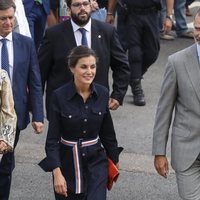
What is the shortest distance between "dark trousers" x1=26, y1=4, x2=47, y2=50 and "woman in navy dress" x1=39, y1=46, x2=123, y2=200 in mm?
3950

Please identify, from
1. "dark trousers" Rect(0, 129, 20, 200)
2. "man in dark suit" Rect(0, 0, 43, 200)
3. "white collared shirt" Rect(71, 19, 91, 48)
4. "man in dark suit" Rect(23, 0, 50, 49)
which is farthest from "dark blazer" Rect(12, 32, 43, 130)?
"man in dark suit" Rect(23, 0, 50, 49)

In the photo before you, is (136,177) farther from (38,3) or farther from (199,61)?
(38,3)

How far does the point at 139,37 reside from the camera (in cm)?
887

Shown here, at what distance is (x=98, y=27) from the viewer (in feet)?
20.4

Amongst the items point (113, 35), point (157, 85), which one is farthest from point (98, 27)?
point (157, 85)

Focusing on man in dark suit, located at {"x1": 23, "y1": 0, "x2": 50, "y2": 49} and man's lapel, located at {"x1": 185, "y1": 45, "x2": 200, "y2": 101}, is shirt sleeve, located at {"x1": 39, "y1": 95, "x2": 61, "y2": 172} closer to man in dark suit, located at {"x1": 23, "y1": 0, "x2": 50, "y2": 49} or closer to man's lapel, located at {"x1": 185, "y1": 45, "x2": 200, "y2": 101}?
man's lapel, located at {"x1": 185, "y1": 45, "x2": 200, "y2": 101}

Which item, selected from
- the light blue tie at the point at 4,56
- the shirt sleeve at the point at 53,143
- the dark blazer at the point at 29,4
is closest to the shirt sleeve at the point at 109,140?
the shirt sleeve at the point at 53,143

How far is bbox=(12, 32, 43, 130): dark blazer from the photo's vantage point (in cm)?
578

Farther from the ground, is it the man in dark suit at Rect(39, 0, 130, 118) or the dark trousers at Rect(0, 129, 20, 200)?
the man in dark suit at Rect(39, 0, 130, 118)

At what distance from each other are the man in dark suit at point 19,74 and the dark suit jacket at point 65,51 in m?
0.32

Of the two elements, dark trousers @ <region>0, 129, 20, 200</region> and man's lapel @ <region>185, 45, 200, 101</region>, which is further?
dark trousers @ <region>0, 129, 20, 200</region>

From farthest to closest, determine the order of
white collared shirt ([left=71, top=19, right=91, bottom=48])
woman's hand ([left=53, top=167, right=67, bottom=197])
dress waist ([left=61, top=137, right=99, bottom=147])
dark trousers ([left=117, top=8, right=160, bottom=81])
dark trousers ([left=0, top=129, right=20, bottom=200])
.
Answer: dark trousers ([left=117, top=8, right=160, bottom=81]), white collared shirt ([left=71, top=19, right=91, bottom=48]), dark trousers ([left=0, top=129, right=20, bottom=200]), dress waist ([left=61, top=137, right=99, bottom=147]), woman's hand ([left=53, top=167, right=67, bottom=197])

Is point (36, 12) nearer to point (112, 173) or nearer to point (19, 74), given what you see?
point (19, 74)

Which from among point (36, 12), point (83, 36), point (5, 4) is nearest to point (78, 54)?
point (5, 4)
